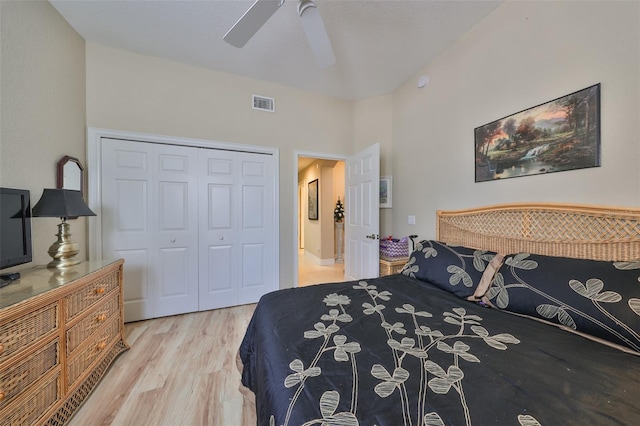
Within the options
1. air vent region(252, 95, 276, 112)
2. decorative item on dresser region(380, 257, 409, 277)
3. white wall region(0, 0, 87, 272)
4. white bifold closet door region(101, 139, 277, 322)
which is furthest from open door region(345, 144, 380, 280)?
white wall region(0, 0, 87, 272)

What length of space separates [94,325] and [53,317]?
16.3 inches

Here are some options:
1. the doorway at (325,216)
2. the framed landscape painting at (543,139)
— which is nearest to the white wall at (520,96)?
the framed landscape painting at (543,139)

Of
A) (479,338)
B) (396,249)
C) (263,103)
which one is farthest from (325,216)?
(479,338)

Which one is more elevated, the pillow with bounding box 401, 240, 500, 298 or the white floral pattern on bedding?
the pillow with bounding box 401, 240, 500, 298

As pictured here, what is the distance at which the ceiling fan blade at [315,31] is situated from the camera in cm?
142

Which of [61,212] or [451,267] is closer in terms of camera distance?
[61,212]

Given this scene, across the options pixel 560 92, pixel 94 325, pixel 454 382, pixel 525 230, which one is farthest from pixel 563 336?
pixel 94 325

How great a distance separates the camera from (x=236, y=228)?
9.21 ft

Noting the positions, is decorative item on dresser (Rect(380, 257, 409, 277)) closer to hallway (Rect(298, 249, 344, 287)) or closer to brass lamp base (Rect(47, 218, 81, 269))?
hallway (Rect(298, 249, 344, 287))

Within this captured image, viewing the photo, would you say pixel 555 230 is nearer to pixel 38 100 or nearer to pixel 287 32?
pixel 287 32

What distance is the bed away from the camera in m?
0.69

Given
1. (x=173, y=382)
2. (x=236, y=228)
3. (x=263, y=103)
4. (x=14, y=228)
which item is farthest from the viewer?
(x=263, y=103)

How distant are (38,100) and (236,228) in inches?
73.1

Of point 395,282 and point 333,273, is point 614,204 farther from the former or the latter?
point 333,273
